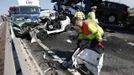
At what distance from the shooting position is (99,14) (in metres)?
28.8

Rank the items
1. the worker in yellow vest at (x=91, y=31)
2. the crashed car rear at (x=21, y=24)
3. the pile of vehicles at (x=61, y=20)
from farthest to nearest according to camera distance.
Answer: the crashed car rear at (x=21, y=24) → the worker in yellow vest at (x=91, y=31) → the pile of vehicles at (x=61, y=20)

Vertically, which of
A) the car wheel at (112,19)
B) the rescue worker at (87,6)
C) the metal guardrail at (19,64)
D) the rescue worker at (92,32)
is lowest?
the car wheel at (112,19)

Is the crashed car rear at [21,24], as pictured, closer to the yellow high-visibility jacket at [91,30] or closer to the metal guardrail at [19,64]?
the metal guardrail at [19,64]

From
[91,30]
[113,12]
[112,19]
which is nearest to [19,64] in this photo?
[91,30]

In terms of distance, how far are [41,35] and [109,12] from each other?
424 inches

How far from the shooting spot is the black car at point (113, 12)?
27.4 meters

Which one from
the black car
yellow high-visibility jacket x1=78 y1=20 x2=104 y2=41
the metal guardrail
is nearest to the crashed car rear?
the black car

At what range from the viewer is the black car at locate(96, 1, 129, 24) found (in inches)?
1077

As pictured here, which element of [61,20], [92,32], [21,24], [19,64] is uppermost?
[92,32]

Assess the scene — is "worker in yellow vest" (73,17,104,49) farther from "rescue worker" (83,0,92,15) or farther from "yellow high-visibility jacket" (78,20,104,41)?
"rescue worker" (83,0,92,15)

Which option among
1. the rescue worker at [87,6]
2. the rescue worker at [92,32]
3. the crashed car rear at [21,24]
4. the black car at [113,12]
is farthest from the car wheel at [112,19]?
the rescue worker at [92,32]

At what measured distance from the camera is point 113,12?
2755 centimetres

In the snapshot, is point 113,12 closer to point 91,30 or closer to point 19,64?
point 91,30

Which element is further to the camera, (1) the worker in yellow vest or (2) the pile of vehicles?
(1) the worker in yellow vest
